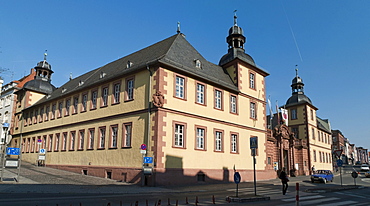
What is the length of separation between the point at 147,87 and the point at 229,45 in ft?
49.4

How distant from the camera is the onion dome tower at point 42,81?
147ft

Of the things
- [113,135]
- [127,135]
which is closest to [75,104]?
[113,135]

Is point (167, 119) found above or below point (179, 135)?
above

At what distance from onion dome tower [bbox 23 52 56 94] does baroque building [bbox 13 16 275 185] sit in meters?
12.1

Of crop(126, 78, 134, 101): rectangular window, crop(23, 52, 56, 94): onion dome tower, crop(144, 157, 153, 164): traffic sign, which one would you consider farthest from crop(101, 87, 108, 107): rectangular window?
crop(23, 52, 56, 94): onion dome tower

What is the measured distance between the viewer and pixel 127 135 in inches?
915

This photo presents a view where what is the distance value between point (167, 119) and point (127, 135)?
13.2 feet

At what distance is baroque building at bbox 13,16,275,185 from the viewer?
836 inches

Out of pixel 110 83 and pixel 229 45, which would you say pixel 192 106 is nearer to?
pixel 110 83

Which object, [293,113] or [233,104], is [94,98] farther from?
[293,113]

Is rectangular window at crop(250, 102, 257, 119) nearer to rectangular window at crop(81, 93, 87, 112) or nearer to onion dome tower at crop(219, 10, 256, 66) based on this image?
onion dome tower at crop(219, 10, 256, 66)

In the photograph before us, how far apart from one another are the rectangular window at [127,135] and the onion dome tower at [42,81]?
→ 90.6 feet

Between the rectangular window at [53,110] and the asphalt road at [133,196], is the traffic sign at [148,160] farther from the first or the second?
the rectangular window at [53,110]

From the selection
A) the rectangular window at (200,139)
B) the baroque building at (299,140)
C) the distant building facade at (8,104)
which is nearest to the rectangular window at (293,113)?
the baroque building at (299,140)
